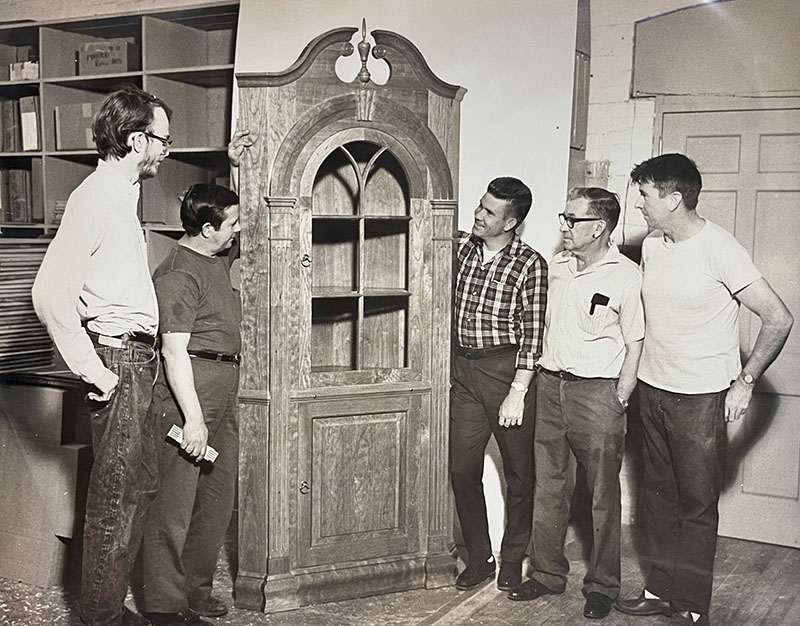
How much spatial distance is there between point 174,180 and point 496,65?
126cm

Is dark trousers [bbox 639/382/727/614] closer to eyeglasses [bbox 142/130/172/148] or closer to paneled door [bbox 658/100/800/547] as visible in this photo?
paneled door [bbox 658/100/800/547]

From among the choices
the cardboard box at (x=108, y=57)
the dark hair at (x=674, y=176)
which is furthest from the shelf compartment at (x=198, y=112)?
the dark hair at (x=674, y=176)

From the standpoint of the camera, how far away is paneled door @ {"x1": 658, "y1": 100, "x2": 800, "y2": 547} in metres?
2.73

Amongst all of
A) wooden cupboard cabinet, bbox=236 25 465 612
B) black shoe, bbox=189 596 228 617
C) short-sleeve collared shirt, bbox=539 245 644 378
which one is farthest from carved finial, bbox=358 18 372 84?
black shoe, bbox=189 596 228 617

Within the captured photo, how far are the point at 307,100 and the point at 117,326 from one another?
97cm

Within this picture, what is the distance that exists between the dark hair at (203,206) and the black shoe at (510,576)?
5.19 ft

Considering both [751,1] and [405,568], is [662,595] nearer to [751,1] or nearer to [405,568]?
[405,568]

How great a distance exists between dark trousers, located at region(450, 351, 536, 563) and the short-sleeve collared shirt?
207 millimetres

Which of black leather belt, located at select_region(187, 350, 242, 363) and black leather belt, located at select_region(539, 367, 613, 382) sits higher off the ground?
black leather belt, located at select_region(187, 350, 242, 363)

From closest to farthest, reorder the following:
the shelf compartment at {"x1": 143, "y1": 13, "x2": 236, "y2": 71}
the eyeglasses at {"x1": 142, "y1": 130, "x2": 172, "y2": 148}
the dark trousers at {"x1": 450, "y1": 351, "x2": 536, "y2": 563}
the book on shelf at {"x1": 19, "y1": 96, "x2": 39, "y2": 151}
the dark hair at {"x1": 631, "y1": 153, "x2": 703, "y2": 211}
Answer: the dark hair at {"x1": 631, "y1": 153, "x2": 703, "y2": 211} < the eyeglasses at {"x1": 142, "y1": 130, "x2": 172, "y2": 148} < the dark trousers at {"x1": 450, "y1": 351, "x2": 536, "y2": 563} < the shelf compartment at {"x1": 143, "y1": 13, "x2": 236, "y2": 71} < the book on shelf at {"x1": 19, "y1": 96, "x2": 39, "y2": 151}

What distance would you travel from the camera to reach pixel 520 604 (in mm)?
3270

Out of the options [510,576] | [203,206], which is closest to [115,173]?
[203,206]

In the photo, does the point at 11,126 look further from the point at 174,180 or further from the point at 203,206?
the point at 203,206

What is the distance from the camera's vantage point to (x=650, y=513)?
3.03 metres
